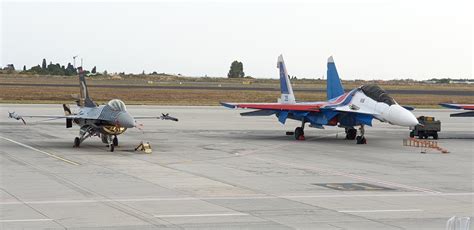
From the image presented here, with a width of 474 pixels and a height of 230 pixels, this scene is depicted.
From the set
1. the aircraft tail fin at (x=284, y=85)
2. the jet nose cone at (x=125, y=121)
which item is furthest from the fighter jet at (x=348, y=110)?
the jet nose cone at (x=125, y=121)

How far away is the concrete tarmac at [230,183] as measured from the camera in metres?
14.9

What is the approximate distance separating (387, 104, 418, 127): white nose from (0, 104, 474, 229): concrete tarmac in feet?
3.78

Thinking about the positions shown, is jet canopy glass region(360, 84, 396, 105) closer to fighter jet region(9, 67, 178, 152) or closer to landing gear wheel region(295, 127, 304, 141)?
landing gear wheel region(295, 127, 304, 141)

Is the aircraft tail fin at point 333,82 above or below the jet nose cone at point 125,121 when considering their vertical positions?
above

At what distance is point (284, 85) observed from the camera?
41281 mm

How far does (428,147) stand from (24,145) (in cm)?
1669

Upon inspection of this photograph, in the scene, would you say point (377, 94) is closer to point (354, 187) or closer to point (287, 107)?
point (287, 107)

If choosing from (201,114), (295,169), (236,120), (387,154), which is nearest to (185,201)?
(295,169)

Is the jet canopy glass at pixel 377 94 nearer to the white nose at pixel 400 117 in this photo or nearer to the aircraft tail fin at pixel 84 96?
the white nose at pixel 400 117

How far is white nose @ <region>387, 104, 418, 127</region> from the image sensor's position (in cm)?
3238

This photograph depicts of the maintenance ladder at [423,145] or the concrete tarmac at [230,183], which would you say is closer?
the concrete tarmac at [230,183]

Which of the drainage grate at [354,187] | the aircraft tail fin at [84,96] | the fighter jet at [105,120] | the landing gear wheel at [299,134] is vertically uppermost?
the aircraft tail fin at [84,96]

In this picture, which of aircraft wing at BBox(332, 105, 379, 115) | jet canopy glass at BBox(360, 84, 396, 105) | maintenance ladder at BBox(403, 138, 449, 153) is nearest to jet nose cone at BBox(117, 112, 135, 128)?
aircraft wing at BBox(332, 105, 379, 115)

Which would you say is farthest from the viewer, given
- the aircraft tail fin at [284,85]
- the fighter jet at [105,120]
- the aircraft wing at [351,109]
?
the aircraft tail fin at [284,85]
